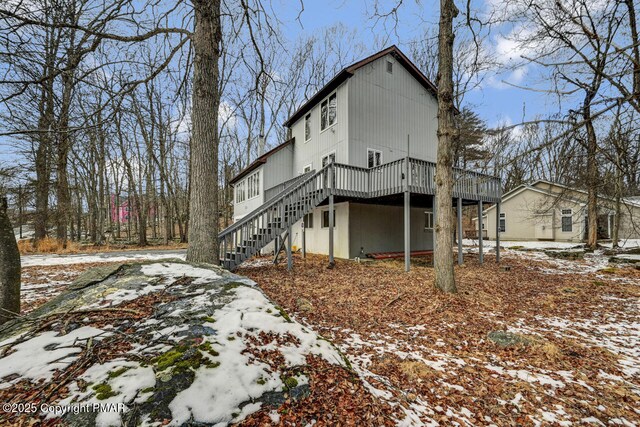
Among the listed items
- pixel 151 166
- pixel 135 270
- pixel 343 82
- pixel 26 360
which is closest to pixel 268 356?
pixel 26 360

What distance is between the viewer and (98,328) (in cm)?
243

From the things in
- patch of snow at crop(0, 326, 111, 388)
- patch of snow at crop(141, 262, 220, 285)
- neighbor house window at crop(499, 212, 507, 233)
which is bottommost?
patch of snow at crop(0, 326, 111, 388)

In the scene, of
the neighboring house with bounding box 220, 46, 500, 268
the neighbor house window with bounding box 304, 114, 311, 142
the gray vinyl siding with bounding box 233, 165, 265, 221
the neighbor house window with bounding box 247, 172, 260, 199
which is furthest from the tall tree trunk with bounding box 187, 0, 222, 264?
the neighbor house window with bounding box 247, 172, 260, 199

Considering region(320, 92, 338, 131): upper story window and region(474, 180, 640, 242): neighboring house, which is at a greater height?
region(320, 92, 338, 131): upper story window

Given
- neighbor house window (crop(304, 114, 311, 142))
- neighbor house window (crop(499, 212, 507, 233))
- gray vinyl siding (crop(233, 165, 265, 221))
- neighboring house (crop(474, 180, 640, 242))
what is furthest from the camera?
neighbor house window (crop(499, 212, 507, 233))

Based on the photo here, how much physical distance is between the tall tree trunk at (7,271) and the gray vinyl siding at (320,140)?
10.2 metres

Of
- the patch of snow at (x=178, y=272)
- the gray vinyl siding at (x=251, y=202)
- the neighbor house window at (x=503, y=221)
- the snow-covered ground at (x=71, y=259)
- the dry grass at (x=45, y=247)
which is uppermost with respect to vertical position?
the gray vinyl siding at (x=251, y=202)

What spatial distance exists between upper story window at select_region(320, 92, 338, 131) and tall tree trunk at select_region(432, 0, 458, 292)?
708 cm

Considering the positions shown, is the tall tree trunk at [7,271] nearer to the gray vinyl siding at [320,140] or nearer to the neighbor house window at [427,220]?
the gray vinyl siding at [320,140]

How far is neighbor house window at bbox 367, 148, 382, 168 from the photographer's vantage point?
12.7 meters

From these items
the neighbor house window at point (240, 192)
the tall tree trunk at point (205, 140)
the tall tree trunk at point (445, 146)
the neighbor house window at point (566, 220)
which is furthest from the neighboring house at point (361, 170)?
the neighbor house window at point (566, 220)

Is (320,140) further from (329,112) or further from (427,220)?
(427,220)

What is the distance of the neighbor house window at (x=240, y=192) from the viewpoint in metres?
18.7

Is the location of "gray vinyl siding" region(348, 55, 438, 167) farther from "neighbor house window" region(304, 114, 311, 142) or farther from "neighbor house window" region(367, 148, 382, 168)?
"neighbor house window" region(304, 114, 311, 142)
